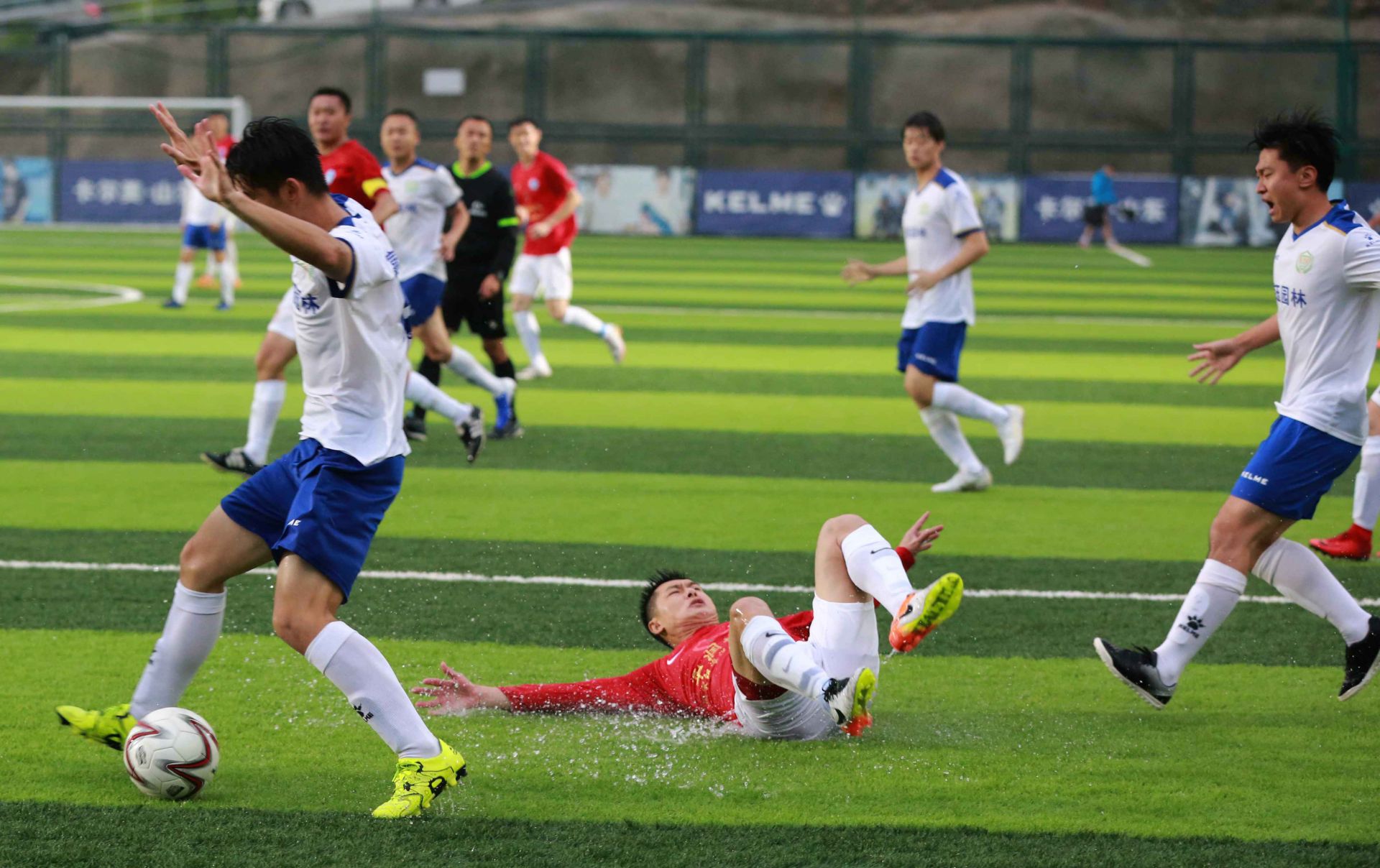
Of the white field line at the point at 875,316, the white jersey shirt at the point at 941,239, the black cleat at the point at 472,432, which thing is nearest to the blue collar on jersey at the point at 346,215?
the black cleat at the point at 472,432

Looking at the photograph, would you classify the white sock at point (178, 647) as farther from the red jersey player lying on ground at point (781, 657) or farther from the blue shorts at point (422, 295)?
the blue shorts at point (422, 295)

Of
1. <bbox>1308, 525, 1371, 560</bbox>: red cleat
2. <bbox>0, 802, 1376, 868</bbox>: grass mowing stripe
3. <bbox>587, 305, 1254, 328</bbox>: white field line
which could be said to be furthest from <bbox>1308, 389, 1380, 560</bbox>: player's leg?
<bbox>587, 305, 1254, 328</bbox>: white field line

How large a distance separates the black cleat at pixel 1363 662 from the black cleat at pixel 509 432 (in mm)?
6633

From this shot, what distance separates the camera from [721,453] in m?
10.4

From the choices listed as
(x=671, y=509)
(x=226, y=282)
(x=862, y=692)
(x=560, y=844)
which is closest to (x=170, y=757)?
(x=560, y=844)

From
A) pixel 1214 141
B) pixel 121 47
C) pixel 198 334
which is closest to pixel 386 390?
pixel 198 334

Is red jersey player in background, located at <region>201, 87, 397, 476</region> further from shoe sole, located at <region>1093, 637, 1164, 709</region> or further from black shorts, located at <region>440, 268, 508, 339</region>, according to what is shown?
shoe sole, located at <region>1093, 637, 1164, 709</region>

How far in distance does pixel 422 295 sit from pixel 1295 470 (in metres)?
6.58

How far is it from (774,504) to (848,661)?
159 inches

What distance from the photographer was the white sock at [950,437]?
9234 millimetres

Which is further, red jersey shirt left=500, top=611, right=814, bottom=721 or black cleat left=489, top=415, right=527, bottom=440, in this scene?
black cleat left=489, top=415, right=527, bottom=440

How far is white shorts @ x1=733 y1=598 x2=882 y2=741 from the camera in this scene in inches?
185

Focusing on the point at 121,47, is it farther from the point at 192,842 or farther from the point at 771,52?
the point at 192,842

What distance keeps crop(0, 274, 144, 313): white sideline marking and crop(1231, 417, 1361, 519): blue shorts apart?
1605 cm
